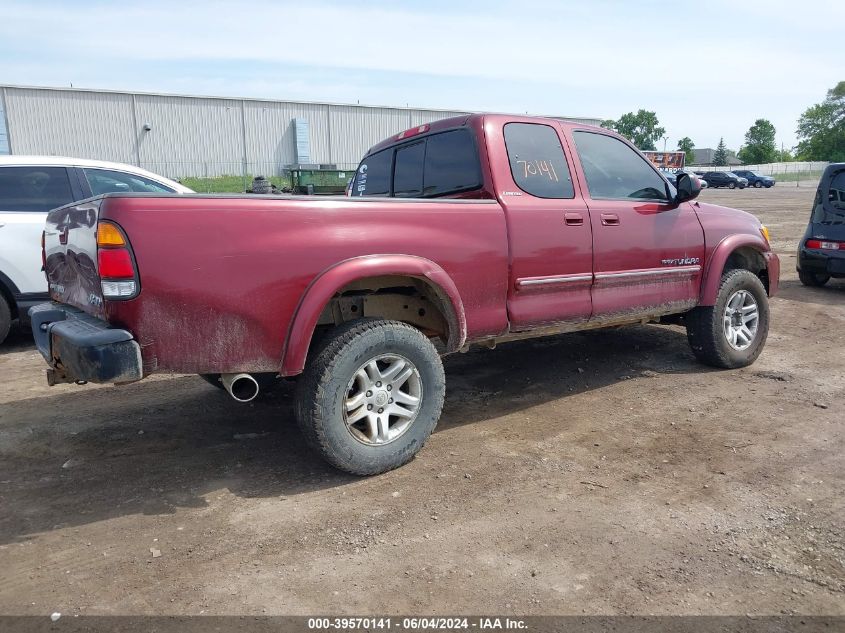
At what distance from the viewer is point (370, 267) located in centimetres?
349

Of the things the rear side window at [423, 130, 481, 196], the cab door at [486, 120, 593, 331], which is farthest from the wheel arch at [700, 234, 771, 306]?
the rear side window at [423, 130, 481, 196]

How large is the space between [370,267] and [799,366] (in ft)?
13.8

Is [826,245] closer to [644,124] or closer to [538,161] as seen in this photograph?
[538,161]

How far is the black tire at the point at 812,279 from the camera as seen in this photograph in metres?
9.76

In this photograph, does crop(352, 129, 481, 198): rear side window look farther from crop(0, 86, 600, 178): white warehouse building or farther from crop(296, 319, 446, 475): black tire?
crop(0, 86, 600, 178): white warehouse building

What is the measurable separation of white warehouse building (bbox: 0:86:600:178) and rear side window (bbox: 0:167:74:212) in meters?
32.2

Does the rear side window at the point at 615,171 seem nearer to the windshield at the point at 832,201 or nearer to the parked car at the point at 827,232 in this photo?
the parked car at the point at 827,232

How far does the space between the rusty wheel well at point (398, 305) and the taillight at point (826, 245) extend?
7.53 meters

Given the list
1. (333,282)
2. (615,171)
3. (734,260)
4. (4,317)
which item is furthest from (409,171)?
(4,317)

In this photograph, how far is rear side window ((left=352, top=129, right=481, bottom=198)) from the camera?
14.4 ft

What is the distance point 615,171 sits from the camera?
4949 millimetres

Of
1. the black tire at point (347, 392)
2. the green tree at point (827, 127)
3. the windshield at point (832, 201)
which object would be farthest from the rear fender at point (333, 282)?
the green tree at point (827, 127)

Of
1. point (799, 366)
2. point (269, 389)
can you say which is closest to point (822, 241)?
point (799, 366)

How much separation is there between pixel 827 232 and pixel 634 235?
6104mm
